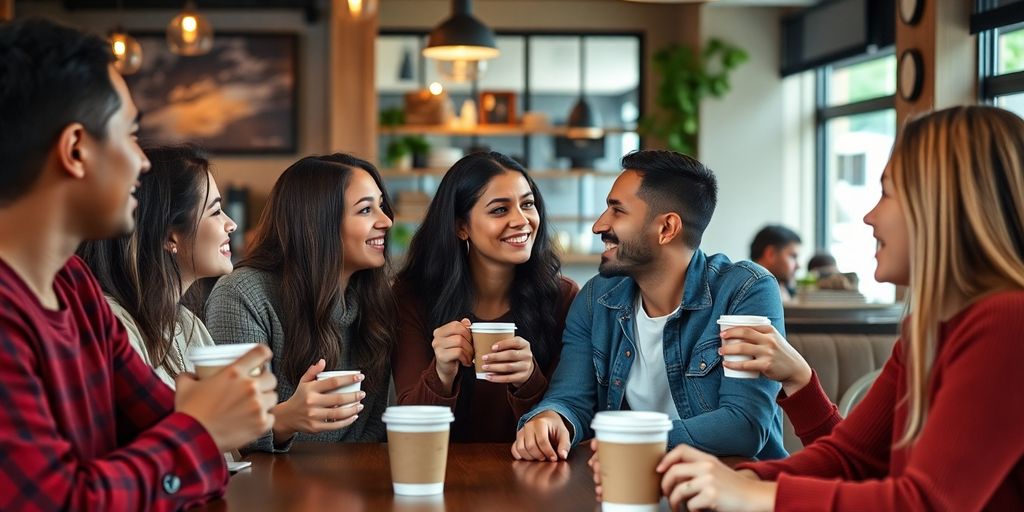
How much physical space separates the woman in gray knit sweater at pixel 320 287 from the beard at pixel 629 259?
57cm

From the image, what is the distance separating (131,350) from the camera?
1.76 m

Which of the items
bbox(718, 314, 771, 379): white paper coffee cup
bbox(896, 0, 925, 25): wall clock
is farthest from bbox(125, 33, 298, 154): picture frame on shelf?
bbox(718, 314, 771, 379): white paper coffee cup

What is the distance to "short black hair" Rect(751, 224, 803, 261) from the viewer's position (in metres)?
6.83

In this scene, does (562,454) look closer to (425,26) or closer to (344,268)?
(344,268)

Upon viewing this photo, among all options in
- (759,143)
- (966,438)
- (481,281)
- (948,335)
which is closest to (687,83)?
(759,143)

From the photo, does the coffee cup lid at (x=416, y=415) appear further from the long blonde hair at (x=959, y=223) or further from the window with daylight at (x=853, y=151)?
the window with daylight at (x=853, y=151)

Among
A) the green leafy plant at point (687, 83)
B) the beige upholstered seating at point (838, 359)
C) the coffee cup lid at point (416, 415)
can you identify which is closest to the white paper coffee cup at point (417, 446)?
the coffee cup lid at point (416, 415)

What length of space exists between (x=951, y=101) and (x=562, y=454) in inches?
195

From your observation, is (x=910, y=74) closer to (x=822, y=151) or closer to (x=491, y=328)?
(x=822, y=151)

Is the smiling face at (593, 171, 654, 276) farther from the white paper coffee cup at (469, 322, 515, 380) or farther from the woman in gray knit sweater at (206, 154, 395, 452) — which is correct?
the woman in gray knit sweater at (206, 154, 395, 452)

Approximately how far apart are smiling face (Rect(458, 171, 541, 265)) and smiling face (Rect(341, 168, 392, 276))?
9.7 inches

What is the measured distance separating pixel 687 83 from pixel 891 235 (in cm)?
774

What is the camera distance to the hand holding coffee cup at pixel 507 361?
2.48 metres

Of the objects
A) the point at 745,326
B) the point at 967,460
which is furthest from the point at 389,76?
the point at 967,460
